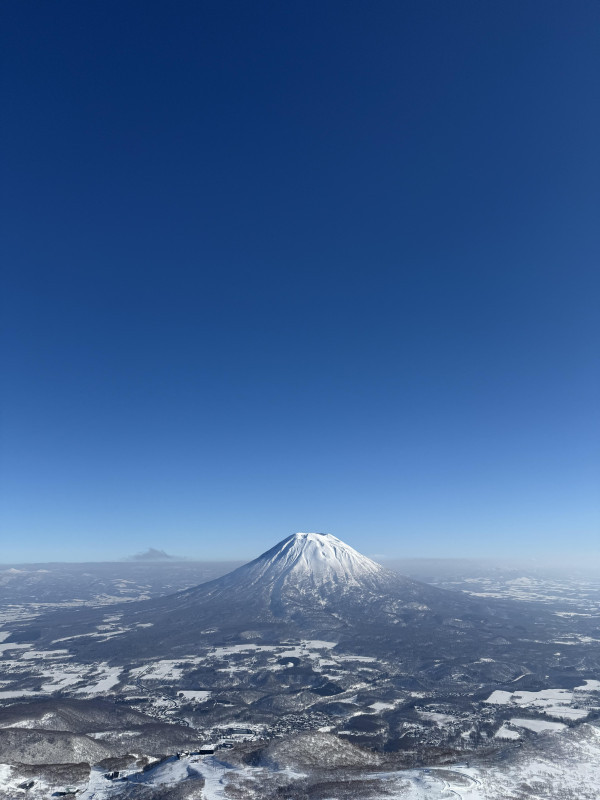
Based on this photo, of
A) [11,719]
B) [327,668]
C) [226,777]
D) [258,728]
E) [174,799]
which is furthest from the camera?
[327,668]

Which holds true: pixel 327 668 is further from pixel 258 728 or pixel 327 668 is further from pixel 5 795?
pixel 5 795

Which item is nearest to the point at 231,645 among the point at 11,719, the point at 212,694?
the point at 212,694

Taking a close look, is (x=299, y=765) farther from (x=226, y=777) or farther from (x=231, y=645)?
(x=231, y=645)

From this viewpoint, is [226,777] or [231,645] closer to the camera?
[226,777]

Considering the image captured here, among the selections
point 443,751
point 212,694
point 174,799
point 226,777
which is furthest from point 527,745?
point 212,694

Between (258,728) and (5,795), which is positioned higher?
(5,795)

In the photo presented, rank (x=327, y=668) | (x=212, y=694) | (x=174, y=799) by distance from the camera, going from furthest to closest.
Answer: (x=327, y=668) → (x=212, y=694) → (x=174, y=799)

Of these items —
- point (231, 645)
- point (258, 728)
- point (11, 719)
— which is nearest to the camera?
point (11, 719)

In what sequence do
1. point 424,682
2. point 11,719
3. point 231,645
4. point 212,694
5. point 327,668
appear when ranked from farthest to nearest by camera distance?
point 231,645
point 327,668
point 424,682
point 212,694
point 11,719

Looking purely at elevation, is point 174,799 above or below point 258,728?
above
